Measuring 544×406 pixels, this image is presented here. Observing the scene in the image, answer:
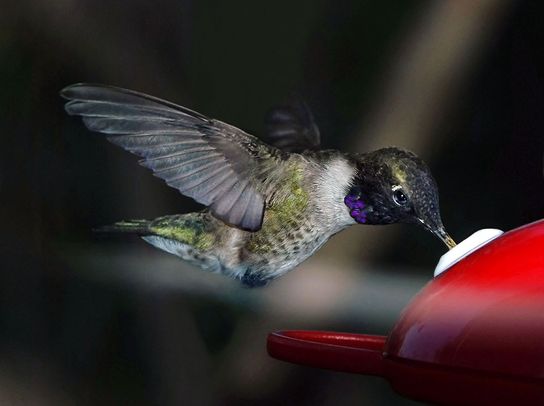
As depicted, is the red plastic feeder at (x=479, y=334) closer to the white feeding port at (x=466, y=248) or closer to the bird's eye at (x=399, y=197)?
the white feeding port at (x=466, y=248)

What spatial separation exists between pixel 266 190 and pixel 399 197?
215mm

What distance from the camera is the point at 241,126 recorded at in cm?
217

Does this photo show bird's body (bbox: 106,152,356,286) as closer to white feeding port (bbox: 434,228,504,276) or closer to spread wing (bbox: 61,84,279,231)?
spread wing (bbox: 61,84,279,231)


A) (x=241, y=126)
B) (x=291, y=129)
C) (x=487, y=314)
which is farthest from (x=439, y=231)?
(x=487, y=314)

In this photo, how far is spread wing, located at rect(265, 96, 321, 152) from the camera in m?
1.86

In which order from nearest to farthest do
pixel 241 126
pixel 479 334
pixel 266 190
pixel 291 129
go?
1. pixel 479 334
2. pixel 266 190
3. pixel 291 129
4. pixel 241 126

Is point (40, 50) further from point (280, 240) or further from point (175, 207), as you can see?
point (280, 240)

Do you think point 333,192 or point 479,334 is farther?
point 333,192

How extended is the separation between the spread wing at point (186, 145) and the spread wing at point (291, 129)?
0.29 feet

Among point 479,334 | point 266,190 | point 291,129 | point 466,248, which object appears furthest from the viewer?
point 291,129

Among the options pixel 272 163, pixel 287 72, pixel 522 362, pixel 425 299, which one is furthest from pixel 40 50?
pixel 522 362

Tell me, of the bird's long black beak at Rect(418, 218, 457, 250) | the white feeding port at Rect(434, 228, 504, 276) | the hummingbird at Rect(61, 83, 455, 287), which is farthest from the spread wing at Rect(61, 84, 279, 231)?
the white feeding port at Rect(434, 228, 504, 276)

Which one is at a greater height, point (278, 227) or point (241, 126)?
point (241, 126)

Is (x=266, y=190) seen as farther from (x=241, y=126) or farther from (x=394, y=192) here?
(x=241, y=126)
